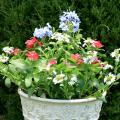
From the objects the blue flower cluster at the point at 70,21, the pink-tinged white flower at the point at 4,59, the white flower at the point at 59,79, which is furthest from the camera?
the blue flower cluster at the point at 70,21

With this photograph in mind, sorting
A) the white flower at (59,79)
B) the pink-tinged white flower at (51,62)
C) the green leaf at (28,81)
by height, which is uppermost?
the pink-tinged white flower at (51,62)

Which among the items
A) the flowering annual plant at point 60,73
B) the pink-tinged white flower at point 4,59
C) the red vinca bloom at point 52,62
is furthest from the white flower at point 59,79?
the pink-tinged white flower at point 4,59

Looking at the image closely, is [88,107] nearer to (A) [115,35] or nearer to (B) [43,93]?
(B) [43,93]

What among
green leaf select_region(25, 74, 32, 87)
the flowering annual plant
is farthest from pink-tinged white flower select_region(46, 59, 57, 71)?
green leaf select_region(25, 74, 32, 87)

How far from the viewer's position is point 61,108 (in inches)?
125

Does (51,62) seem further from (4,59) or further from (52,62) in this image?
(4,59)

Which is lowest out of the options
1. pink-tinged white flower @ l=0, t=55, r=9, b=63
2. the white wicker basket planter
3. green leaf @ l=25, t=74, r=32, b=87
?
the white wicker basket planter

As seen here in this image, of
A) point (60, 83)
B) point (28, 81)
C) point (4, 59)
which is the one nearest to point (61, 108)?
point (60, 83)

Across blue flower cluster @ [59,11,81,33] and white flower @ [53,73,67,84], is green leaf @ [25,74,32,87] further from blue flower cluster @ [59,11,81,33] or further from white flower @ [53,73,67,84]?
blue flower cluster @ [59,11,81,33]

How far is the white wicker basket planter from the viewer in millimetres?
3168

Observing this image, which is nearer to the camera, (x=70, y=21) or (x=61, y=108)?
(x=61, y=108)

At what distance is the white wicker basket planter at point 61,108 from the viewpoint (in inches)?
125

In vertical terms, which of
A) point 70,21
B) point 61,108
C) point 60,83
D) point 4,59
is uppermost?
point 70,21

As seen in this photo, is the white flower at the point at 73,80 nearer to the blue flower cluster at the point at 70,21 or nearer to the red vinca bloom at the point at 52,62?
the red vinca bloom at the point at 52,62
